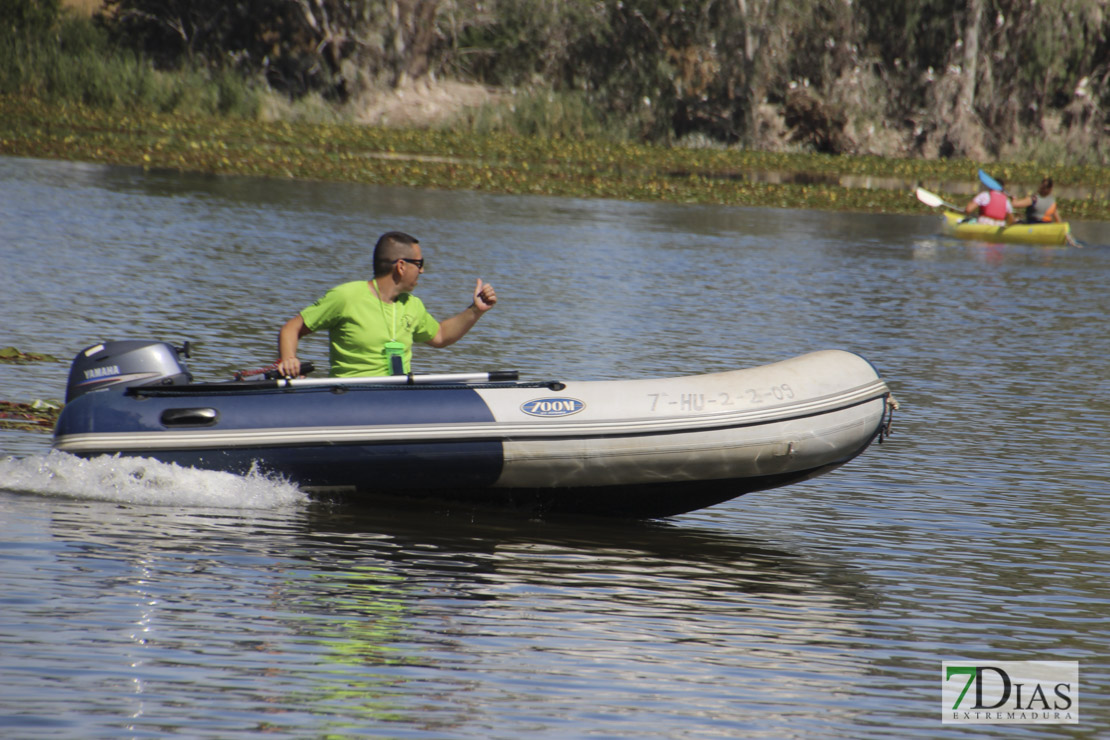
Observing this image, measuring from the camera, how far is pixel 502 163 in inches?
1196

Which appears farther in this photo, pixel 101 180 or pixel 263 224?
pixel 101 180

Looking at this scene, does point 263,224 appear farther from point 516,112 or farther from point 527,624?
point 516,112

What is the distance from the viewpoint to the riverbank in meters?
27.3

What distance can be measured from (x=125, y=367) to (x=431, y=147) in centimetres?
2676

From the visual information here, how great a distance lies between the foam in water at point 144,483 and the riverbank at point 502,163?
20.3 metres

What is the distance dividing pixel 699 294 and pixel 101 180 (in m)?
11.9

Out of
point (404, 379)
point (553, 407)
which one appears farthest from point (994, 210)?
point (404, 379)

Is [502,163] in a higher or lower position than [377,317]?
lower

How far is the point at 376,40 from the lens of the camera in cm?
3959

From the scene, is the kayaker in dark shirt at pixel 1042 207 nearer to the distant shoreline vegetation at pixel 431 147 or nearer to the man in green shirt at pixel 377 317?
the distant shoreline vegetation at pixel 431 147

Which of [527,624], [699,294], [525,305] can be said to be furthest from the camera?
[699,294]

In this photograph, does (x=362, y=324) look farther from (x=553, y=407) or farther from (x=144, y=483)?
(x=144, y=483)

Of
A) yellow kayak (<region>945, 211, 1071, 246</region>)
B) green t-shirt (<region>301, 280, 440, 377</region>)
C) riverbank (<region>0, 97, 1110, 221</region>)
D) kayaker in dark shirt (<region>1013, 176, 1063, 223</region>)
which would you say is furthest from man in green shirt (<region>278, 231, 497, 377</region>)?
riverbank (<region>0, 97, 1110, 221</region>)

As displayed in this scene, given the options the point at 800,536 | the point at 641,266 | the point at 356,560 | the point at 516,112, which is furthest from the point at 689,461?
the point at 516,112
